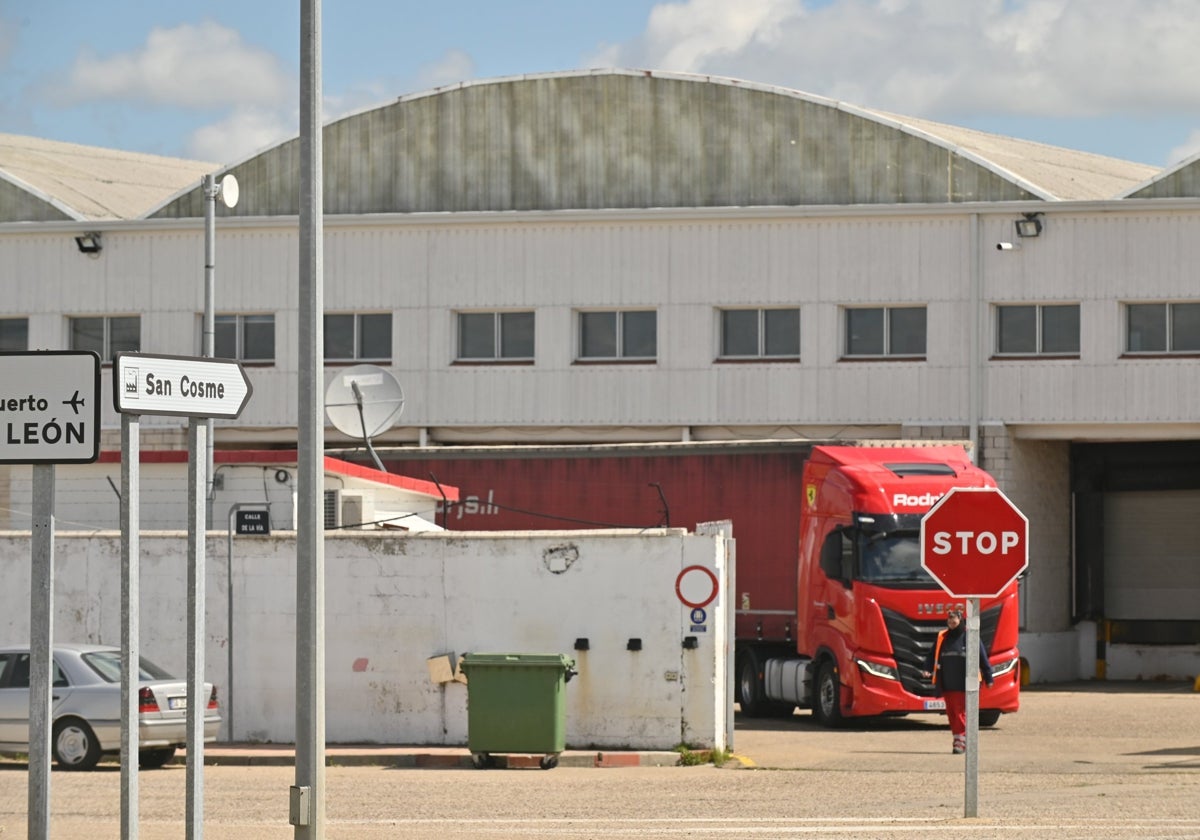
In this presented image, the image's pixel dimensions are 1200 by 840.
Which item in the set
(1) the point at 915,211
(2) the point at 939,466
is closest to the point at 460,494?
(2) the point at 939,466

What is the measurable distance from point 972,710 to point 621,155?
25.5 m

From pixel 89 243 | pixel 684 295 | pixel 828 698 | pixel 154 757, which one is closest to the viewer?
pixel 154 757

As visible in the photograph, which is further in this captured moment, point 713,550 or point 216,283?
point 216,283

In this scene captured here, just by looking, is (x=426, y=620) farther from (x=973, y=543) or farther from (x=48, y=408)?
(x=48, y=408)

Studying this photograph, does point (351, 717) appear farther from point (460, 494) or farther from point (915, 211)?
point (915, 211)

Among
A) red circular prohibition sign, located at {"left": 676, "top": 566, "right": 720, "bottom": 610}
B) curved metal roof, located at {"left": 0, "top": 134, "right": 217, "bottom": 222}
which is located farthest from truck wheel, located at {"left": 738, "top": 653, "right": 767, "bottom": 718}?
curved metal roof, located at {"left": 0, "top": 134, "right": 217, "bottom": 222}

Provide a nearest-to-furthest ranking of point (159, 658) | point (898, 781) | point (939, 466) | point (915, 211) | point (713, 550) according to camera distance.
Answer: point (898, 781) → point (713, 550) → point (159, 658) → point (939, 466) → point (915, 211)

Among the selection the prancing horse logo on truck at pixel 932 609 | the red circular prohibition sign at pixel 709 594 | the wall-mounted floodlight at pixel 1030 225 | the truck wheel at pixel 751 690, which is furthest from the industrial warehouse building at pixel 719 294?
the red circular prohibition sign at pixel 709 594

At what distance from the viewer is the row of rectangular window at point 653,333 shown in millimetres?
36031

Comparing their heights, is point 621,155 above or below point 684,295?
above

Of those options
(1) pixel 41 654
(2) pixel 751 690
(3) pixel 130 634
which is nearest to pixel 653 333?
(2) pixel 751 690

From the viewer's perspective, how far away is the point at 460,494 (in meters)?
30.5

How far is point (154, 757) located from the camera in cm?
2053

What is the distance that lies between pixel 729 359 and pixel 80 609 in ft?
57.8
